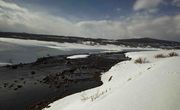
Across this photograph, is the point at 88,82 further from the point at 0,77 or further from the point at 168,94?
the point at 168,94

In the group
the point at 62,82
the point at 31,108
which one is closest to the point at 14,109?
the point at 31,108

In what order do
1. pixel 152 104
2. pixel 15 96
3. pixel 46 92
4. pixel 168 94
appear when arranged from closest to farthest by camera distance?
pixel 152 104 → pixel 168 94 → pixel 15 96 → pixel 46 92

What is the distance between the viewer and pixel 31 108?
43.0 ft

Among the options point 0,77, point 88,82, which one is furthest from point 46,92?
point 0,77

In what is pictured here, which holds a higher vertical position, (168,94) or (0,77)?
(168,94)

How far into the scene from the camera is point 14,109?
13039 millimetres

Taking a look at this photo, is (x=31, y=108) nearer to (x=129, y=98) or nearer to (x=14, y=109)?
(x=14, y=109)

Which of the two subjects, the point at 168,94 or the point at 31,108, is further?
the point at 31,108

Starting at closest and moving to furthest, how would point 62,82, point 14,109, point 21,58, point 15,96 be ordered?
point 14,109 < point 15,96 < point 62,82 < point 21,58

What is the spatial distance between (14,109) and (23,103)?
3.83 ft

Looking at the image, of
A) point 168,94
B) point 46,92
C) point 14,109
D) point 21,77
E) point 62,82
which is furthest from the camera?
point 21,77

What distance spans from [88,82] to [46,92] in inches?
198

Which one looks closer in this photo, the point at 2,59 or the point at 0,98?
the point at 0,98

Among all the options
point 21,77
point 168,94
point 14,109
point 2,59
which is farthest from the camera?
point 2,59
